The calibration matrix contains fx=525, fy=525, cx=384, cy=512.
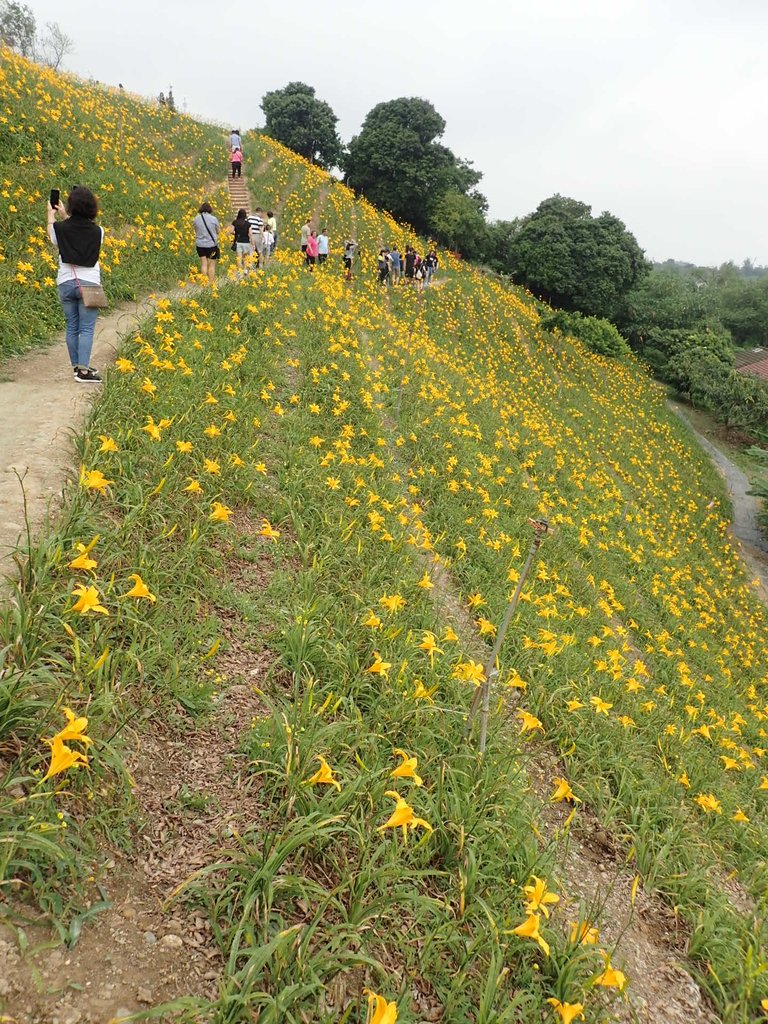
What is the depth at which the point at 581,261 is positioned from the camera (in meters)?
29.7

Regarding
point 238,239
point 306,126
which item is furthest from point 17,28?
point 238,239

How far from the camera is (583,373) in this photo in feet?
76.9

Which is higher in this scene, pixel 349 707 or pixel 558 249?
pixel 558 249

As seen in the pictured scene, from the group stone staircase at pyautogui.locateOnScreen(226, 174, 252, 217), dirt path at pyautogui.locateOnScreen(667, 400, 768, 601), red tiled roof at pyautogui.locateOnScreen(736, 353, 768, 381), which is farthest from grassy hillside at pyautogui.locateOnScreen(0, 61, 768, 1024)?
red tiled roof at pyautogui.locateOnScreen(736, 353, 768, 381)

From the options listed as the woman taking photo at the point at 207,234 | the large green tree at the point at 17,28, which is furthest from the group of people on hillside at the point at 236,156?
the large green tree at the point at 17,28

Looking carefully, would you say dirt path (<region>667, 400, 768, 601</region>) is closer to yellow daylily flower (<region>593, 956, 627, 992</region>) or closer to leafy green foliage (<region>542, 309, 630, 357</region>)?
leafy green foliage (<region>542, 309, 630, 357</region>)

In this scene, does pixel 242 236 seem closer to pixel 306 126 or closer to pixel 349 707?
pixel 349 707

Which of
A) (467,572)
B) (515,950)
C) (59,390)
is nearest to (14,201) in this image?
A: (59,390)

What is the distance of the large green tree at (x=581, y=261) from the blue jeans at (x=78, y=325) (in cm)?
2982

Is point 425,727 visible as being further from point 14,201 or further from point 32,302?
point 14,201

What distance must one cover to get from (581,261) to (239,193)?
19.9 metres

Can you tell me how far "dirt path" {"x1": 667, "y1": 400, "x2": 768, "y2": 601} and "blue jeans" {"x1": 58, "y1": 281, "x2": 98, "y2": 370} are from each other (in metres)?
16.8

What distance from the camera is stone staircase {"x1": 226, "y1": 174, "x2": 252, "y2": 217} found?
18009 mm

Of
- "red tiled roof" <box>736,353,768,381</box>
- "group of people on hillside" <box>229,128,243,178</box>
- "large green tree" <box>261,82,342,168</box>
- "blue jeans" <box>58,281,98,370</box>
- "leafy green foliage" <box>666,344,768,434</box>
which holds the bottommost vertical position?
"blue jeans" <box>58,281,98,370</box>
